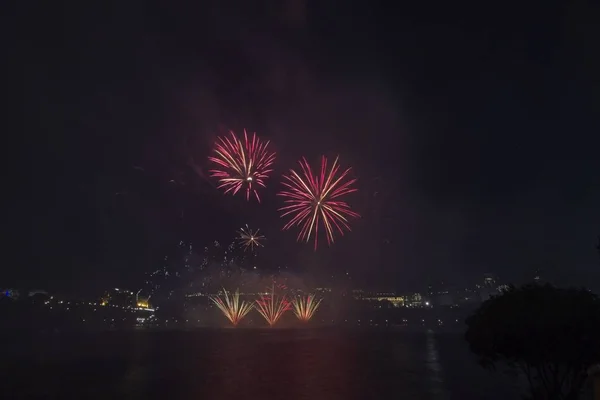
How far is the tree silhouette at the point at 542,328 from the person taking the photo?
44.0ft

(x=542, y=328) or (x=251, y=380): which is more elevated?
(x=542, y=328)

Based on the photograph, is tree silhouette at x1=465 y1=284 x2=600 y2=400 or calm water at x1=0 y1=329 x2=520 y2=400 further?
calm water at x1=0 y1=329 x2=520 y2=400

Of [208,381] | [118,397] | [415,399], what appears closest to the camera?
[415,399]

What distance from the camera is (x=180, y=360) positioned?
54.8 meters

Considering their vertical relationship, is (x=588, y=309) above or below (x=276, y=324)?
below

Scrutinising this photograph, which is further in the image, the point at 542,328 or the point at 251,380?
the point at 251,380

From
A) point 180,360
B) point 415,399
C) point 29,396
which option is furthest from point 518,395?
point 180,360

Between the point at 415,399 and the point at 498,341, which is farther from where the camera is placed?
the point at 415,399

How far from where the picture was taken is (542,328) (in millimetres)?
13398

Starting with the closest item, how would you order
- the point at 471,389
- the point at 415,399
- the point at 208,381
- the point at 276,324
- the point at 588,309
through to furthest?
the point at 588,309
the point at 415,399
the point at 471,389
the point at 208,381
the point at 276,324

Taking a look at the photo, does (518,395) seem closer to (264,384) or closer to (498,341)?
(264,384)

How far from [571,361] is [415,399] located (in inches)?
526

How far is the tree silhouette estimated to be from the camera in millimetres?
13414

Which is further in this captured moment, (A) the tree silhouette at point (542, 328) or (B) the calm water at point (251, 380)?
(B) the calm water at point (251, 380)
